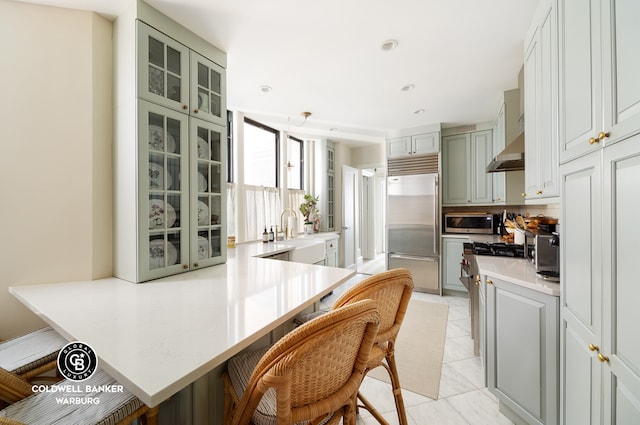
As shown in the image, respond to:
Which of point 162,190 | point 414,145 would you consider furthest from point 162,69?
point 414,145

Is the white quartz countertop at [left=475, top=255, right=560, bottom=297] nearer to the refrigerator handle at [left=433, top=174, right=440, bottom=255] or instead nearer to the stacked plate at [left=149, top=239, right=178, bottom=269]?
the refrigerator handle at [left=433, top=174, right=440, bottom=255]

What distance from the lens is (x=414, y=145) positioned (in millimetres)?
3969

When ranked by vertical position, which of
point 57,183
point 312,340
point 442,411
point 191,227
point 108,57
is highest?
point 108,57

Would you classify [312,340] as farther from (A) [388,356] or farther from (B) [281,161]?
(B) [281,161]

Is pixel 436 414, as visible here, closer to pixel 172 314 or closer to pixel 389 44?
pixel 172 314

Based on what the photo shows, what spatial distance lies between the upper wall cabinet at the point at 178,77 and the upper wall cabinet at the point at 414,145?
299cm

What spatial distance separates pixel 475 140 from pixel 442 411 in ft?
11.6

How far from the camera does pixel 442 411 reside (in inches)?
63.2

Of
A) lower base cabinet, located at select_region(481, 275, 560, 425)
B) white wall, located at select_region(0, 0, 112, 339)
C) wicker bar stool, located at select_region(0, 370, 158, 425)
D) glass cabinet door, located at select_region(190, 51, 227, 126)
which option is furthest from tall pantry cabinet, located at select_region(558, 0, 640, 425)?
white wall, located at select_region(0, 0, 112, 339)

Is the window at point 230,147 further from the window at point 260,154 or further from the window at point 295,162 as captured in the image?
the window at point 295,162

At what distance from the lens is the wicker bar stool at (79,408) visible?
29.0 inches

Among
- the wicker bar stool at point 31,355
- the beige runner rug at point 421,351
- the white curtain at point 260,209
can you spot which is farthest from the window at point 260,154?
the beige runner rug at point 421,351

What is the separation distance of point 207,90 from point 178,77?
219mm

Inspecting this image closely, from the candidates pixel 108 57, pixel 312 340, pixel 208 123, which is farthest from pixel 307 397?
pixel 108 57
